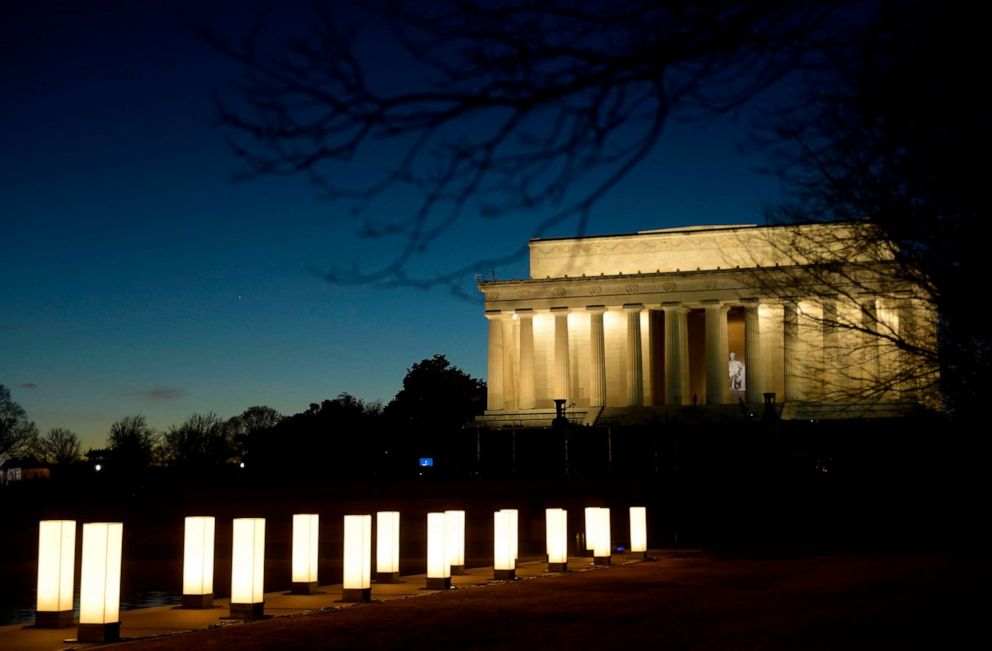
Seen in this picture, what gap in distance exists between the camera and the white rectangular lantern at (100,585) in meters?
14.0

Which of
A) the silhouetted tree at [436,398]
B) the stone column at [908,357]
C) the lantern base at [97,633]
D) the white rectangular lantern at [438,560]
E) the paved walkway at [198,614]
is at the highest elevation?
the silhouetted tree at [436,398]

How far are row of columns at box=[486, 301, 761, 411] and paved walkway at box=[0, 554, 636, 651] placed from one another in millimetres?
56550

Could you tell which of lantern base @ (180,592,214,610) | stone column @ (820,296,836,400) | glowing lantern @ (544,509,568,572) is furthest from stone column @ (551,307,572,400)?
lantern base @ (180,592,214,610)

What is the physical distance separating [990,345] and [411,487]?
110 feet

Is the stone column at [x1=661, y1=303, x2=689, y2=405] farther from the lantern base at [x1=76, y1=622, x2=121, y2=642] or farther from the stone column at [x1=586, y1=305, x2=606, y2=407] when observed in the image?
the lantern base at [x1=76, y1=622, x2=121, y2=642]

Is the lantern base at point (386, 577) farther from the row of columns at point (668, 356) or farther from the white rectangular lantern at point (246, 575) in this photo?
the row of columns at point (668, 356)

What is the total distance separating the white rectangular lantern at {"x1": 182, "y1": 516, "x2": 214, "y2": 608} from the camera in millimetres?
17234

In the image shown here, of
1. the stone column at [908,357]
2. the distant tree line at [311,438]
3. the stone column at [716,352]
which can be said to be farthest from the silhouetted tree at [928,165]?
the stone column at [716,352]

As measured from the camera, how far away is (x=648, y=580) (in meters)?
22.5

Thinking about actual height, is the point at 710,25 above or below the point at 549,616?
above

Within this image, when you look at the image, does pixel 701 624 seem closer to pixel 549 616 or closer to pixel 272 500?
pixel 549 616

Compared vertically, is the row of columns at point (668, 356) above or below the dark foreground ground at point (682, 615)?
above

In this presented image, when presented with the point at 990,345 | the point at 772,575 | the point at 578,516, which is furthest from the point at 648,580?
the point at 578,516

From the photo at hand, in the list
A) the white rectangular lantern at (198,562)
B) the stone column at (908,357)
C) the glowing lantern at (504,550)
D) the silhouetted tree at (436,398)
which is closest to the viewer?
the white rectangular lantern at (198,562)
